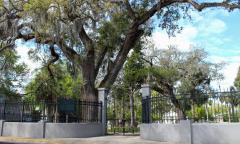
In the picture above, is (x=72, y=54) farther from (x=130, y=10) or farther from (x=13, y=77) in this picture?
(x=13, y=77)

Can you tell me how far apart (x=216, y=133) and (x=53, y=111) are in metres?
9.08

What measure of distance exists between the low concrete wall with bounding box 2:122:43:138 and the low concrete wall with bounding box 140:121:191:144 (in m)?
5.67

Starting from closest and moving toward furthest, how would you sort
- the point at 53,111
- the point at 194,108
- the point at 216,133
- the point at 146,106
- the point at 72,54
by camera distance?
the point at 216,133
the point at 194,108
the point at 146,106
the point at 53,111
the point at 72,54

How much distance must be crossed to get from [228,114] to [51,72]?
55.5ft

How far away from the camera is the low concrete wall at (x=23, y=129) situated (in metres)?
18.5

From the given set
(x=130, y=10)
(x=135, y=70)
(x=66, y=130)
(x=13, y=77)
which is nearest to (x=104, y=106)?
(x=66, y=130)

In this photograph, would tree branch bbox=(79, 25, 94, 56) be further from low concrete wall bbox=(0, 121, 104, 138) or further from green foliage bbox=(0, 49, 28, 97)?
green foliage bbox=(0, 49, 28, 97)

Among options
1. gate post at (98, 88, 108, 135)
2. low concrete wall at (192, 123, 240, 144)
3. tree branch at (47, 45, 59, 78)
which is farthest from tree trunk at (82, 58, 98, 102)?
low concrete wall at (192, 123, 240, 144)

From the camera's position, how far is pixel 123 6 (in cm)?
2034

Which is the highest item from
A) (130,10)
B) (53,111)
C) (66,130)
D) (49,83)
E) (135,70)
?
(130,10)

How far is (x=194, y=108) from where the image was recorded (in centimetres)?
1505

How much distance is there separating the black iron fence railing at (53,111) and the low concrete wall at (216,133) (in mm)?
7358

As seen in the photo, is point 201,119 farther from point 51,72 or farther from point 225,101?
point 51,72

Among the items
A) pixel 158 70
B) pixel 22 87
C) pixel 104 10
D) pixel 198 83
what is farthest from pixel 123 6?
pixel 22 87
